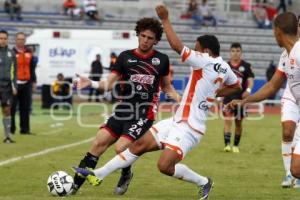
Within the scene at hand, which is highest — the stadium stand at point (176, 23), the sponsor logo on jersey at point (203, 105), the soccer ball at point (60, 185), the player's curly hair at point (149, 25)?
the player's curly hair at point (149, 25)

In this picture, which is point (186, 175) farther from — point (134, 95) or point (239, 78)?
point (239, 78)

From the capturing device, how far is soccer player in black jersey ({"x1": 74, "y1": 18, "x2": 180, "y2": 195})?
37.6 feet

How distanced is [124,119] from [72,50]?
88.2 feet

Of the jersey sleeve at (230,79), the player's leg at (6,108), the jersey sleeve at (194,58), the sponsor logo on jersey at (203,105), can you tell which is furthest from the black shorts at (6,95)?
the jersey sleeve at (194,58)

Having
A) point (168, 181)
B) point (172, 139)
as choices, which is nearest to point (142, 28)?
point (172, 139)

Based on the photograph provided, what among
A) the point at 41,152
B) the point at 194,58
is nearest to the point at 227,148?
the point at 41,152

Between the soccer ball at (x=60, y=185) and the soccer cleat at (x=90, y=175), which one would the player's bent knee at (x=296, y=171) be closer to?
the soccer cleat at (x=90, y=175)

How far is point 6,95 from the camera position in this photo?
19.8 m

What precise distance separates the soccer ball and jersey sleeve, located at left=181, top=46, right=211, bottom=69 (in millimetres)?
2082

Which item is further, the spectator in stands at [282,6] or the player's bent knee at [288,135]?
the spectator in stands at [282,6]

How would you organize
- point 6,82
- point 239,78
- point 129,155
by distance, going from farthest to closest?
point 6,82
point 239,78
point 129,155

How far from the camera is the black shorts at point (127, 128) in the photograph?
37.8ft

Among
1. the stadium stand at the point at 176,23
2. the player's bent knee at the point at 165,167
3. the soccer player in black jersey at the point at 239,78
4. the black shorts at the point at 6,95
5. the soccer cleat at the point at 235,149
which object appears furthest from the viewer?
the stadium stand at the point at 176,23

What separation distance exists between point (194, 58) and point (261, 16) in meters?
38.7
